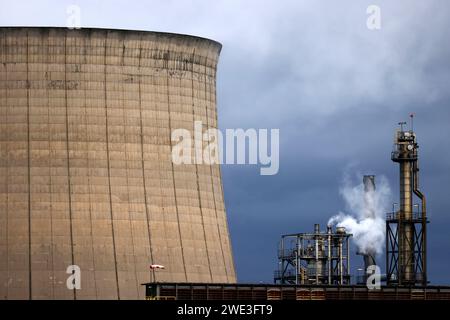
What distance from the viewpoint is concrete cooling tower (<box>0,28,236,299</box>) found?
2275 inches

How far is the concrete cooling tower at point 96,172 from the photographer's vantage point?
57781 millimetres

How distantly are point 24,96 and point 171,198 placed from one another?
5.58m

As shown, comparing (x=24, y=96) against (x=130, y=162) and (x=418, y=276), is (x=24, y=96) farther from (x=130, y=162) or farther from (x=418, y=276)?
(x=418, y=276)

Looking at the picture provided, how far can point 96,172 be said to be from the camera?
5803cm

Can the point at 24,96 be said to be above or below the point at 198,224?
above

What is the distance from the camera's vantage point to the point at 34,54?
58688 millimetres

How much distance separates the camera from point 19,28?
5850 cm
